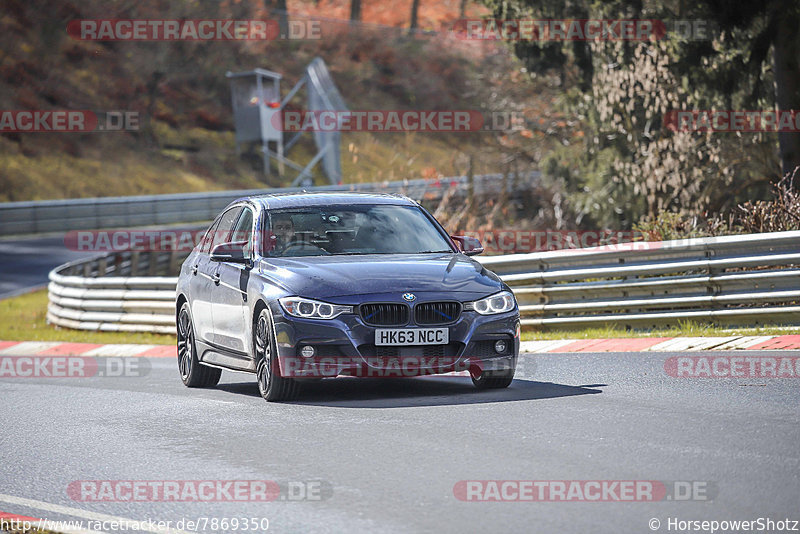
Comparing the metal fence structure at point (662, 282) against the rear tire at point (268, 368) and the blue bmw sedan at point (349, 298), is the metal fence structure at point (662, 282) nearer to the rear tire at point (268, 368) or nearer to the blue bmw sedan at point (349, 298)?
the blue bmw sedan at point (349, 298)

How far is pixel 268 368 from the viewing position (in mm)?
10367

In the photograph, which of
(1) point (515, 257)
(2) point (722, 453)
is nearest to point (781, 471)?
(2) point (722, 453)

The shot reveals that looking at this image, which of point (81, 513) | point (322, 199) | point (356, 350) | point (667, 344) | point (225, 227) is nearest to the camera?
point (81, 513)

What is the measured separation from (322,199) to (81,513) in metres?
5.19

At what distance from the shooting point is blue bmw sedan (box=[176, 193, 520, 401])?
32.3ft

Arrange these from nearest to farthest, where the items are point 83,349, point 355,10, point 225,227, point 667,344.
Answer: point 225,227, point 667,344, point 83,349, point 355,10

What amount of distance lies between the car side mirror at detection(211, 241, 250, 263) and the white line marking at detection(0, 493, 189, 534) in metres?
3.88

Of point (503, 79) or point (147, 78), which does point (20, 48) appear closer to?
point (147, 78)

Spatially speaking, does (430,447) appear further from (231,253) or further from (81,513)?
(231,253)

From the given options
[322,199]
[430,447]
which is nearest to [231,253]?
[322,199]

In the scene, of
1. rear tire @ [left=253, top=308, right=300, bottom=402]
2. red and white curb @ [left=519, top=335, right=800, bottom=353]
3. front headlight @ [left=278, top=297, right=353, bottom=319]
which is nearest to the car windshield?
rear tire @ [left=253, top=308, right=300, bottom=402]

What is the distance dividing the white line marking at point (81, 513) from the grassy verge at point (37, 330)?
45.0 ft

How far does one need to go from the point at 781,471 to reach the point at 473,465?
163cm

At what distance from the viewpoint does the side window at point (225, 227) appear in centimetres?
1227
